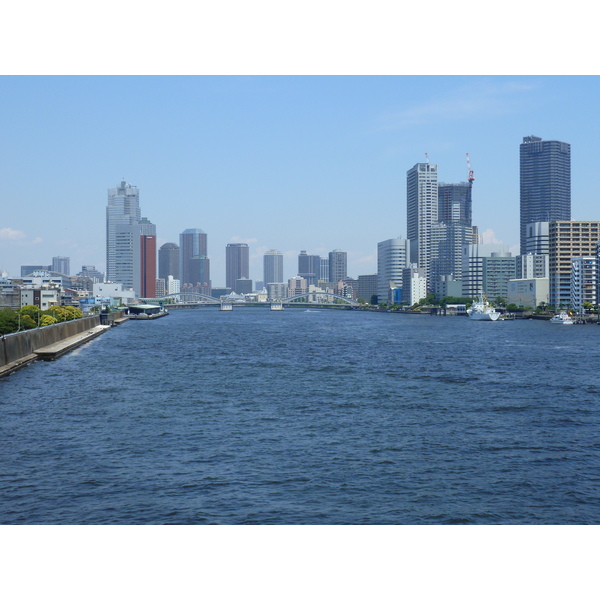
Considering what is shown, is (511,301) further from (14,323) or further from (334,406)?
(334,406)

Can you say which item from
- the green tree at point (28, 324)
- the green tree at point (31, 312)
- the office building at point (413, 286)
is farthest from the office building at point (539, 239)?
the green tree at point (28, 324)

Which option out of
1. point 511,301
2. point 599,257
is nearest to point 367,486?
point 599,257

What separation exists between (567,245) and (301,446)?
12608 centimetres

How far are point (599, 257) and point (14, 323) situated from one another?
292 ft

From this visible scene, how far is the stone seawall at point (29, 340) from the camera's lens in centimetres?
3327

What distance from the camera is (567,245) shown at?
132 metres

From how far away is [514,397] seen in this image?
936 inches

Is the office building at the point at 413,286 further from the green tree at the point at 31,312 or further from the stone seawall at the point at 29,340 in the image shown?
the stone seawall at the point at 29,340

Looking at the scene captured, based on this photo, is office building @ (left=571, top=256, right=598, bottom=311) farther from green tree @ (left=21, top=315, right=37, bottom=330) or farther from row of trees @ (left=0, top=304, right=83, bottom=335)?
green tree @ (left=21, top=315, right=37, bottom=330)

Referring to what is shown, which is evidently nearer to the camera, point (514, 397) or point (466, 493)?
point (466, 493)

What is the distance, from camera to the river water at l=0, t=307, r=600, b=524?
11.9m

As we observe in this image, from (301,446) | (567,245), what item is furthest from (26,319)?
(567,245)

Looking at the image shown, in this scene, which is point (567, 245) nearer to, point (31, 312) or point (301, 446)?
point (31, 312)

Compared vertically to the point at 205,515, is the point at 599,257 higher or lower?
higher
